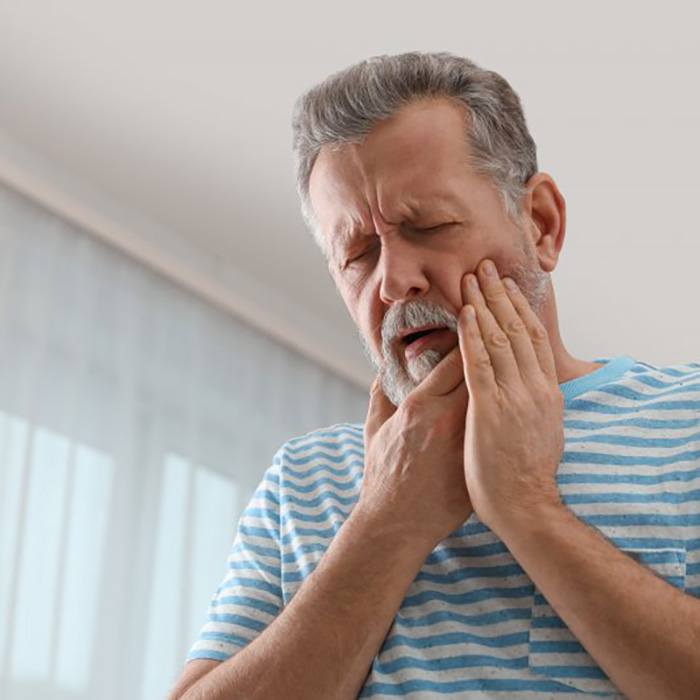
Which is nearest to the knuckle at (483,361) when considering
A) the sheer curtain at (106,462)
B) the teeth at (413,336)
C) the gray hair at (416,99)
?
the teeth at (413,336)

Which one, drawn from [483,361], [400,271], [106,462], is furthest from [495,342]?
[106,462]

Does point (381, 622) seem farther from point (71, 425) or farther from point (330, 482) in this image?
point (71, 425)

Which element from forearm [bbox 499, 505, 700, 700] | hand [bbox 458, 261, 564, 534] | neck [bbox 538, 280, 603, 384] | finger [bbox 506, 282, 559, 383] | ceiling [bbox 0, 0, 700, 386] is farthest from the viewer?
ceiling [bbox 0, 0, 700, 386]

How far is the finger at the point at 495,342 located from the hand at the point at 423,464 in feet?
0.15

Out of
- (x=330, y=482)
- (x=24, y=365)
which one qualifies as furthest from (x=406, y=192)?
(x=24, y=365)

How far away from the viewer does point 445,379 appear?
125 cm

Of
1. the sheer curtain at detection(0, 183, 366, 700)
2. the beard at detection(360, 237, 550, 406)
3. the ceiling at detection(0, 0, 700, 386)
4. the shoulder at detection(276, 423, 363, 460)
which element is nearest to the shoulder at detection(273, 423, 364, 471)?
the shoulder at detection(276, 423, 363, 460)

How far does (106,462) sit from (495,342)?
2.36 metres

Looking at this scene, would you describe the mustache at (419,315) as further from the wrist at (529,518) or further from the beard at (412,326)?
the wrist at (529,518)

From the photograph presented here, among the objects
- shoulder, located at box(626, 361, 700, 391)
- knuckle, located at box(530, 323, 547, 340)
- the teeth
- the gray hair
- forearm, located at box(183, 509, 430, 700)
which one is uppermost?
the gray hair

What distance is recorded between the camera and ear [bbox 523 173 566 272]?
1.44m

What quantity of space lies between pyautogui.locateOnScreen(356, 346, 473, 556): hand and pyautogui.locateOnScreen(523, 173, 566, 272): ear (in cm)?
24

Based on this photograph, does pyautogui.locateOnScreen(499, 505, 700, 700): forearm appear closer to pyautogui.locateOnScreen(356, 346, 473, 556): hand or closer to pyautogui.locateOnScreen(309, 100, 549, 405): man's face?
pyautogui.locateOnScreen(356, 346, 473, 556): hand

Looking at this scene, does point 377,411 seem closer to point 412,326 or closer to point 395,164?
point 412,326
